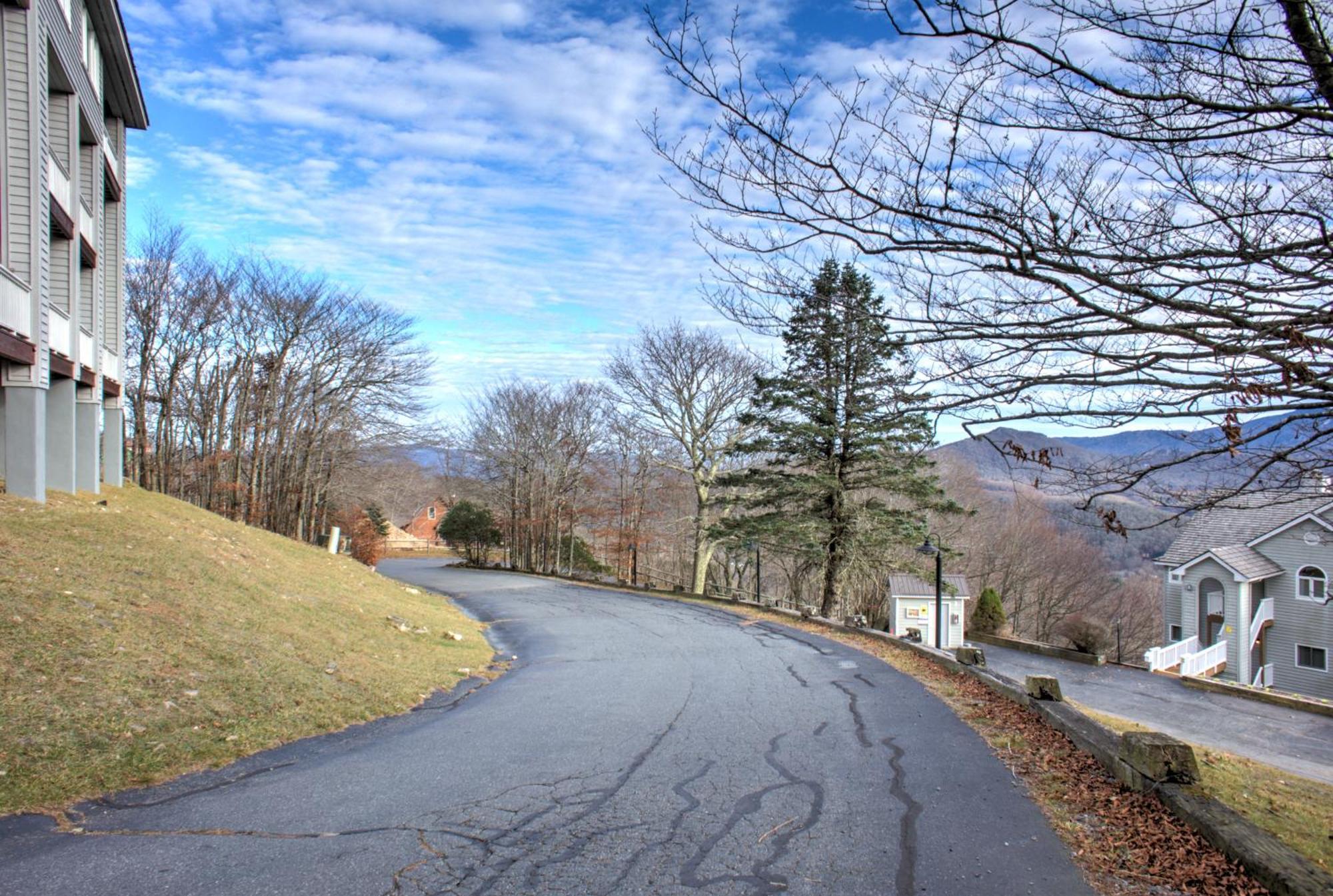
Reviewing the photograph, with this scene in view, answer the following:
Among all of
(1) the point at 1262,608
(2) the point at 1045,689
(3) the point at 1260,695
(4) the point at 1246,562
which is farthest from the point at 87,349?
(1) the point at 1262,608

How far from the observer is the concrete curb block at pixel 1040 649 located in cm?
2492

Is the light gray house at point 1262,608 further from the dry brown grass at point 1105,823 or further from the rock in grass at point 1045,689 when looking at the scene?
the dry brown grass at point 1105,823

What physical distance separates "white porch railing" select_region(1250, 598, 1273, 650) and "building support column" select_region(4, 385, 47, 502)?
3119 centimetres

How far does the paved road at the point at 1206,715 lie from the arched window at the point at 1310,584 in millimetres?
5357

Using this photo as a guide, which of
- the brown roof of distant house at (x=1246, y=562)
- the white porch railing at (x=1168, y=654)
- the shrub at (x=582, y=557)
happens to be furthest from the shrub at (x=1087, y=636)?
the shrub at (x=582, y=557)

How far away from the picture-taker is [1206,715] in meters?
17.0

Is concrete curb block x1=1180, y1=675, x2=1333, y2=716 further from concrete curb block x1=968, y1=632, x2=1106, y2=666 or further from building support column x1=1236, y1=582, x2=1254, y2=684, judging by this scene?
building support column x1=1236, y1=582, x2=1254, y2=684

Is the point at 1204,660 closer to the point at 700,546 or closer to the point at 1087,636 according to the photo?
the point at 1087,636

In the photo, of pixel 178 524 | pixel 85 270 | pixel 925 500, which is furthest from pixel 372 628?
pixel 925 500

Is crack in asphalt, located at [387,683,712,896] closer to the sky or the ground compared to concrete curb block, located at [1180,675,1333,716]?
closer to the sky

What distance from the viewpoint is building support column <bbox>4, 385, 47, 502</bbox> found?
11.8 m

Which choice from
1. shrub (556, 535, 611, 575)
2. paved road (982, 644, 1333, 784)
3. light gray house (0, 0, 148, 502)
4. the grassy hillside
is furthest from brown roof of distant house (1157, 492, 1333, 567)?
light gray house (0, 0, 148, 502)

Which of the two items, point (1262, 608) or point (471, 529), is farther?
point (471, 529)

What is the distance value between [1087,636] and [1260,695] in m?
7.07
